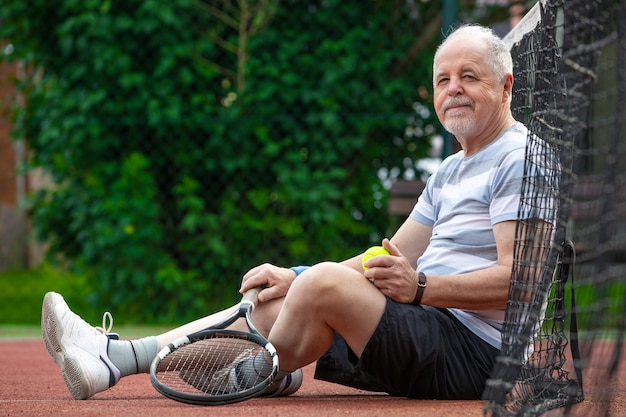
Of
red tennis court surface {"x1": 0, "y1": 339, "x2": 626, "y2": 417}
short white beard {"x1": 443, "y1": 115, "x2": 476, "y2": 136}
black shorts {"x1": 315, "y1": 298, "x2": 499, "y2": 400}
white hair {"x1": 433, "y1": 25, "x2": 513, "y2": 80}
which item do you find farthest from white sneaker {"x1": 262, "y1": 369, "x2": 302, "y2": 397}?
white hair {"x1": 433, "y1": 25, "x2": 513, "y2": 80}

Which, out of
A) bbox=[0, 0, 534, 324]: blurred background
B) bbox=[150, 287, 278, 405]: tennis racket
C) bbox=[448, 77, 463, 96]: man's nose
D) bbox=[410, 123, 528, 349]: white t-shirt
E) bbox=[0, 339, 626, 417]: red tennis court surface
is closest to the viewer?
bbox=[0, 339, 626, 417]: red tennis court surface

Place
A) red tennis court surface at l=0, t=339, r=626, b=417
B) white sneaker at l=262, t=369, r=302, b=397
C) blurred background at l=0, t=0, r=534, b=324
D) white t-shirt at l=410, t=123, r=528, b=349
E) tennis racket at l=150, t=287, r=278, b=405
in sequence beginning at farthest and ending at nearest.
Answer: blurred background at l=0, t=0, r=534, b=324
white sneaker at l=262, t=369, r=302, b=397
tennis racket at l=150, t=287, r=278, b=405
white t-shirt at l=410, t=123, r=528, b=349
red tennis court surface at l=0, t=339, r=626, b=417

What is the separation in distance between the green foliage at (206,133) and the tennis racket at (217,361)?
10.6 ft

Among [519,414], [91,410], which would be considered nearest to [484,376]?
[519,414]

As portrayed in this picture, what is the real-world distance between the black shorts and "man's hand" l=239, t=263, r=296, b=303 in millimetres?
255

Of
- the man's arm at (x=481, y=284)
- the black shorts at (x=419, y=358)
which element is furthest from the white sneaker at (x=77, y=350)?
the man's arm at (x=481, y=284)

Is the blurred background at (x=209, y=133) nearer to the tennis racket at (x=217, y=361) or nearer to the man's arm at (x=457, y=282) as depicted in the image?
the tennis racket at (x=217, y=361)

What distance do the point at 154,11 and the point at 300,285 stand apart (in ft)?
12.3

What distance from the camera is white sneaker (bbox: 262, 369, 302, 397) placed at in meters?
3.23

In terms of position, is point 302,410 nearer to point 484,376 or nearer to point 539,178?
point 484,376

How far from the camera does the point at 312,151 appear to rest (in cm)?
644

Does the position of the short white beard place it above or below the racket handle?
above

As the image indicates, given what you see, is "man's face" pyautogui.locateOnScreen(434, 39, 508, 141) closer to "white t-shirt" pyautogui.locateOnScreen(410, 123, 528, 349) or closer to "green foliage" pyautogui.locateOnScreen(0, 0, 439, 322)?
"white t-shirt" pyautogui.locateOnScreen(410, 123, 528, 349)

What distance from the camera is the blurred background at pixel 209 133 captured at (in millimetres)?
6309
